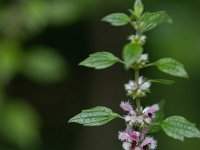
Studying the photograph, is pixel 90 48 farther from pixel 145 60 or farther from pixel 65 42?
pixel 145 60

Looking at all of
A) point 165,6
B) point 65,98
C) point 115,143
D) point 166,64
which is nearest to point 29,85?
point 65,98

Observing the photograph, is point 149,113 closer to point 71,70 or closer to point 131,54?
point 131,54

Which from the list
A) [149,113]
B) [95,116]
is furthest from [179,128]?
[95,116]

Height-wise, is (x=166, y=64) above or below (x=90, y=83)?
above

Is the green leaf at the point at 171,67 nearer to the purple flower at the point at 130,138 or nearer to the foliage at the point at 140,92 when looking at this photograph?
the foliage at the point at 140,92

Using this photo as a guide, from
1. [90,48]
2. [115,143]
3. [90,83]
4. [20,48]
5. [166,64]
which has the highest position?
[166,64]

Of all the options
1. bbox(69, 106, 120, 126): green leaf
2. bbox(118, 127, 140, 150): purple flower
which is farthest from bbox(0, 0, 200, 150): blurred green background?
bbox(118, 127, 140, 150): purple flower

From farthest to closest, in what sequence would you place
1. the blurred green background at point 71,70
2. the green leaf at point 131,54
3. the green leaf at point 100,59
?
the blurred green background at point 71,70, the green leaf at point 100,59, the green leaf at point 131,54

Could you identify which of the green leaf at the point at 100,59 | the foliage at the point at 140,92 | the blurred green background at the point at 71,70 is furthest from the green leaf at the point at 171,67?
the blurred green background at the point at 71,70
